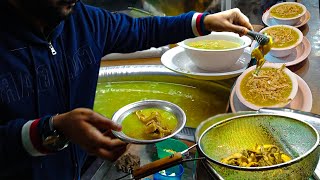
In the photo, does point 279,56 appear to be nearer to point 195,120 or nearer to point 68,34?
point 195,120

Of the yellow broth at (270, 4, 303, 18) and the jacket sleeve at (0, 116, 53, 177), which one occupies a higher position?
the jacket sleeve at (0, 116, 53, 177)

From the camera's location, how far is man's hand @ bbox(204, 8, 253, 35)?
178 centimetres

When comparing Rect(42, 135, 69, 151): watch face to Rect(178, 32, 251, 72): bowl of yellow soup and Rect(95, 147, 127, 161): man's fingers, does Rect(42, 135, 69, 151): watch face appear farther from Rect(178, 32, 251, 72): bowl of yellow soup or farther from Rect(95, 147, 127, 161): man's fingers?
Rect(178, 32, 251, 72): bowl of yellow soup

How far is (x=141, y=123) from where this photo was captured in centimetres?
153

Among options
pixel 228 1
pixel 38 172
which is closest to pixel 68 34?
pixel 38 172

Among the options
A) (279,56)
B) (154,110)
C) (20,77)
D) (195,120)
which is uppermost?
(20,77)

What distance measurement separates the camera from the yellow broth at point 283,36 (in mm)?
2537

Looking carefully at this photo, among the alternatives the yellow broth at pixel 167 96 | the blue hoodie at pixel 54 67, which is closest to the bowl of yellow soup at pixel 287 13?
the yellow broth at pixel 167 96

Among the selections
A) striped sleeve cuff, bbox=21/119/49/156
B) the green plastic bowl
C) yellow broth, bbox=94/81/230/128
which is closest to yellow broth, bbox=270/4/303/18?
yellow broth, bbox=94/81/230/128

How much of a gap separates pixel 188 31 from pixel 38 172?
3.36 feet

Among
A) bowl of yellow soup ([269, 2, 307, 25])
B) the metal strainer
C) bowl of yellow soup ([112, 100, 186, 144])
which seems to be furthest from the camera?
bowl of yellow soup ([269, 2, 307, 25])

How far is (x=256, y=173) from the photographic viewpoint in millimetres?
1023

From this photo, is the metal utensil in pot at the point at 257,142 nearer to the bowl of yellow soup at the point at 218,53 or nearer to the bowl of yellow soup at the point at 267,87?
the bowl of yellow soup at the point at 267,87

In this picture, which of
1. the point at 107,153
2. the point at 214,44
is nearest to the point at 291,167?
the point at 107,153
